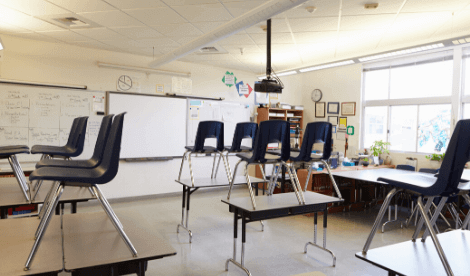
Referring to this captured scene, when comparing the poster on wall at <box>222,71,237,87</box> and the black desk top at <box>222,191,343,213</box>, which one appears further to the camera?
the poster on wall at <box>222,71,237,87</box>

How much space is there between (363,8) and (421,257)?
287 centimetres

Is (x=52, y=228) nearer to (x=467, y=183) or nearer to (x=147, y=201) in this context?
(x=467, y=183)

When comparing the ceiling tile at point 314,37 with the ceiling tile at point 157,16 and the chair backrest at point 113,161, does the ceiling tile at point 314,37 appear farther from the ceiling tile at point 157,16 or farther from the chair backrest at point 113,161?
the chair backrest at point 113,161

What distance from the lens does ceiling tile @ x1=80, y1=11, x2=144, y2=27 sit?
377 centimetres

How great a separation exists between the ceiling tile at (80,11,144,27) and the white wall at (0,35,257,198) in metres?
1.60

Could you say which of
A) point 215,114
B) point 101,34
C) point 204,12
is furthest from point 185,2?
point 215,114

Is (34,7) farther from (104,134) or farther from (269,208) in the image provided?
(269,208)

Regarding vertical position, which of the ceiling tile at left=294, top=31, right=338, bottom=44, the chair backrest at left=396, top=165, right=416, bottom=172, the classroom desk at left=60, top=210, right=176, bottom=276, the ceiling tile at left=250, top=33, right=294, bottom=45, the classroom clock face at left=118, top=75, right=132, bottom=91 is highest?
the ceiling tile at left=294, top=31, right=338, bottom=44

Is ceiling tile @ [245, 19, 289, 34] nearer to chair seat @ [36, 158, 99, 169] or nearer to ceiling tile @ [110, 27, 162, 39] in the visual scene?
ceiling tile @ [110, 27, 162, 39]

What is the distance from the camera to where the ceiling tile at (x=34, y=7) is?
3354mm

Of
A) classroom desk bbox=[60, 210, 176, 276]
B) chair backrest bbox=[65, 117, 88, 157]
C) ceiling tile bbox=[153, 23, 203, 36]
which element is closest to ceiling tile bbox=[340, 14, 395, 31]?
ceiling tile bbox=[153, 23, 203, 36]

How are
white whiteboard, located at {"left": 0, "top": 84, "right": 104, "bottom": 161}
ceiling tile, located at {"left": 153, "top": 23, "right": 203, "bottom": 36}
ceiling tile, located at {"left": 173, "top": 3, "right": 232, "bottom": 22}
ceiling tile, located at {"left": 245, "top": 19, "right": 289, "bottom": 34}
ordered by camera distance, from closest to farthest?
ceiling tile, located at {"left": 173, "top": 3, "right": 232, "bottom": 22} → ceiling tile, located at {"left": 245, "top": 19, "right": 289, "bottom": 34} → ceiling tile, located at {"left": 153, "top": 23, "right": 203, "bottom": 36} → white whiteboard, located at {"left": 0, "top": 84, "right": 104, "bottom": 161}

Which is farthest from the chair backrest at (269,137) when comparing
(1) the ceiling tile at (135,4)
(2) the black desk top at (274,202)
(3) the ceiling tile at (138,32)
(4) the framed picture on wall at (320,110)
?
(4) the framed picture on wall at (320,110)

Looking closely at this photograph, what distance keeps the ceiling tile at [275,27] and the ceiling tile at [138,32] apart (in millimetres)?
1399
